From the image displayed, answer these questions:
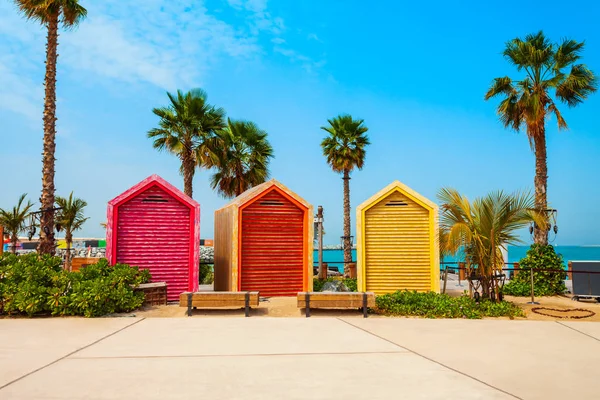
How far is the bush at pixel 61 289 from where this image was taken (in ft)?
36.1

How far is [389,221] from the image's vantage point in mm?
15547

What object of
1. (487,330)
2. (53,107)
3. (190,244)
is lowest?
(487,330)

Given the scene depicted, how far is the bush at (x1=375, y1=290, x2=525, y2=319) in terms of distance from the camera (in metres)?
11.8

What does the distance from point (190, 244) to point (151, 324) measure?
4955 mm

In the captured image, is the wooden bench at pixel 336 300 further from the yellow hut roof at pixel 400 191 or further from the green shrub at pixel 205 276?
the green shrub at pixel 205 276

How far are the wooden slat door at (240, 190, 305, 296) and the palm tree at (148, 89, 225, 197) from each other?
299 inches

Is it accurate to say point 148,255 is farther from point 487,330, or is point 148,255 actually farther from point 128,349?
point 487,330

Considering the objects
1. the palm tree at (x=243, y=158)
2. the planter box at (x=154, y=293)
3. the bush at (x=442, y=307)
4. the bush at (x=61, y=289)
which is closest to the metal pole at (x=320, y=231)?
the palm tree at (x=243, y=158)

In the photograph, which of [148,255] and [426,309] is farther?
[148,255]

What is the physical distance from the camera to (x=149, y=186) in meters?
14.7

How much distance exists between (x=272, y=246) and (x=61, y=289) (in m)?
6.49

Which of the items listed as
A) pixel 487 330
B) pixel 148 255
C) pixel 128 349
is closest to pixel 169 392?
pixel 128 349

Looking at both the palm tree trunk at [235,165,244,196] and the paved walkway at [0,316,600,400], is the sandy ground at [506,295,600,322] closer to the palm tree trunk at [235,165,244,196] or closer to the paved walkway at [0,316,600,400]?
the paved walkway at [0,316,600,400]

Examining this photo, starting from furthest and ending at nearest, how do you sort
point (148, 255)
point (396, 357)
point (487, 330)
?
point (148, 255)
point (487, 330)
point (396, 357)
